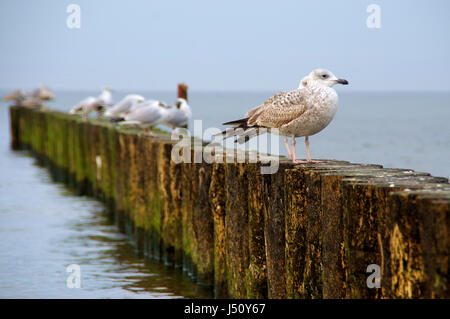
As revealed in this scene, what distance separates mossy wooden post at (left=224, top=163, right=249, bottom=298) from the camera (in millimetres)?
7609

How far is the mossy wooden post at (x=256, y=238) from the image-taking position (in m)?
7.25

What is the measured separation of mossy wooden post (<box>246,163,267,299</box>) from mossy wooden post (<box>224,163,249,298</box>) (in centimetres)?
20

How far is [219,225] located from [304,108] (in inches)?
68.4

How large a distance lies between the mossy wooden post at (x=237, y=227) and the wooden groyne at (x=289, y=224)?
0.01 m

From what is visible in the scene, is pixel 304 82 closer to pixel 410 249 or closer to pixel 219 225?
pixel 219 225

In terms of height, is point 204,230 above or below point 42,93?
below

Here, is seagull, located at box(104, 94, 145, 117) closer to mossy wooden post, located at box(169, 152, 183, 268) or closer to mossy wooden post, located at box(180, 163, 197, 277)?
mossy wooden post, located at box(169, 152, 183, 268)

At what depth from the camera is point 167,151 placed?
10258 mm

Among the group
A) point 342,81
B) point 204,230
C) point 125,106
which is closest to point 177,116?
point 125,106

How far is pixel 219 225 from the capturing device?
8.34 meters

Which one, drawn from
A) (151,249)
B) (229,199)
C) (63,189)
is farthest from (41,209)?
(229,199)

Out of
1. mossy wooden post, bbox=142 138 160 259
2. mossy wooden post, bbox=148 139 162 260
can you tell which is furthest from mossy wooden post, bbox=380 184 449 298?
mossy wooden post, bbox=142 138 160 259
